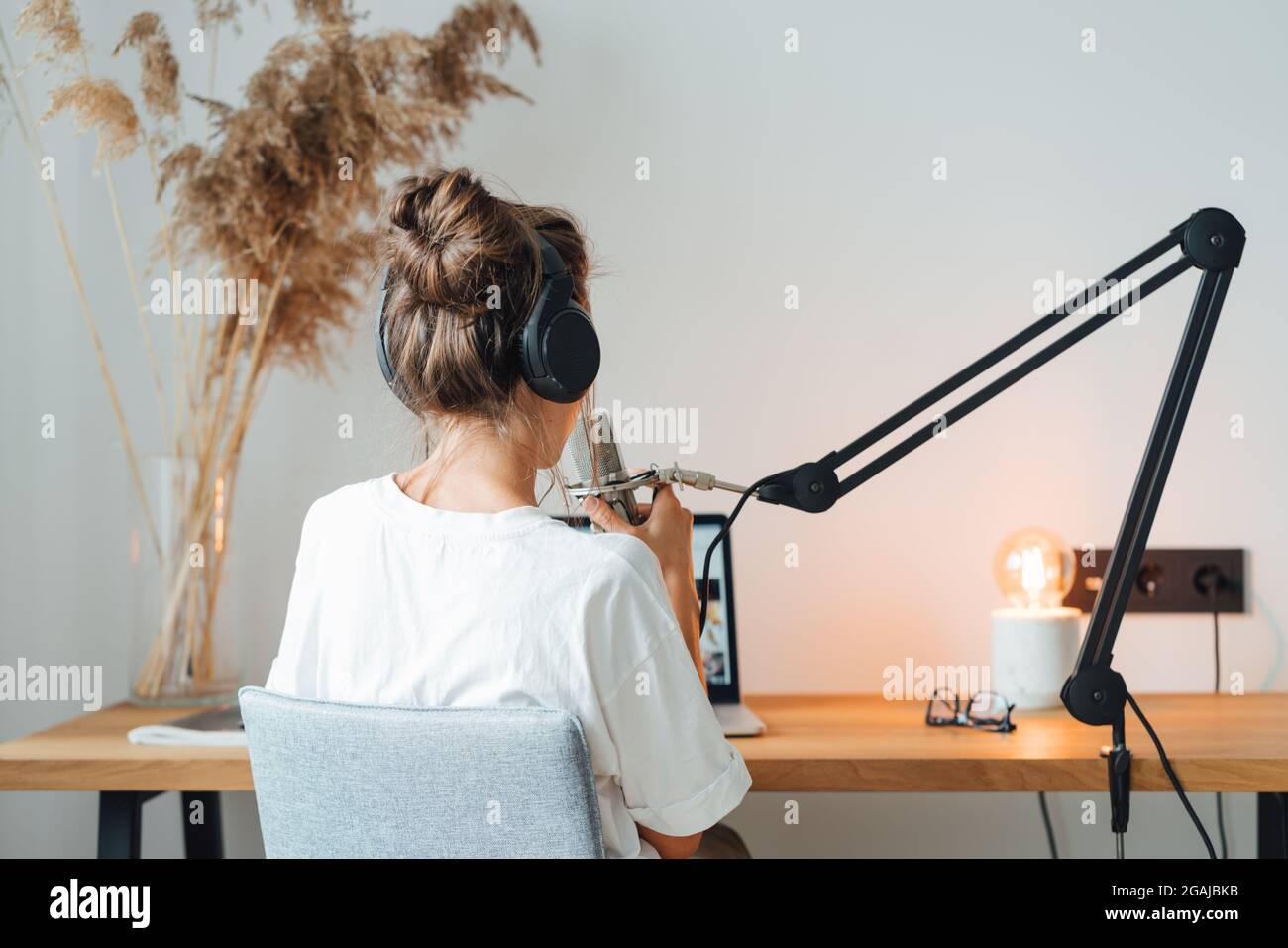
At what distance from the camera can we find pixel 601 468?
3.23 feet

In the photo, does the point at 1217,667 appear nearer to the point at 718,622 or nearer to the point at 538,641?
the point at 718,622

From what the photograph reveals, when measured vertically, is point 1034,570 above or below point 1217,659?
above

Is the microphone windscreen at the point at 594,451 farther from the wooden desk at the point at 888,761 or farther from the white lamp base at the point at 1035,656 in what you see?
the white lamp base at the point at 1035,656

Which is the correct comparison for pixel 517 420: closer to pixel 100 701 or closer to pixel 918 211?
pixel 918 211

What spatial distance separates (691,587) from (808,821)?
73 cm

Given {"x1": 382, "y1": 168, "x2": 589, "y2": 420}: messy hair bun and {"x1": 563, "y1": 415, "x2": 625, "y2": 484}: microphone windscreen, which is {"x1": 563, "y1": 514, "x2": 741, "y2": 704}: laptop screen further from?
{"x1": 382, "y1": 168, "x2": 589, "y2": 420}: messy hair bun

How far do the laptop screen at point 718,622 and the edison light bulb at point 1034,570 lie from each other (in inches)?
14.2

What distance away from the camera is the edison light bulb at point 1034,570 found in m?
1.40

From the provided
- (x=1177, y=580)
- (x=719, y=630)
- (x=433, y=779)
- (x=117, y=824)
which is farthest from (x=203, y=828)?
(x=1177, y=580)

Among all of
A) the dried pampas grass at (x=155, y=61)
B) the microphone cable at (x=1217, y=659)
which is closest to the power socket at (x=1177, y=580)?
the microphone cable at (x=1217, y=659)

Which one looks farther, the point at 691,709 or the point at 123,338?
the point at 123,338

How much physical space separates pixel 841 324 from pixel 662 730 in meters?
0.92
